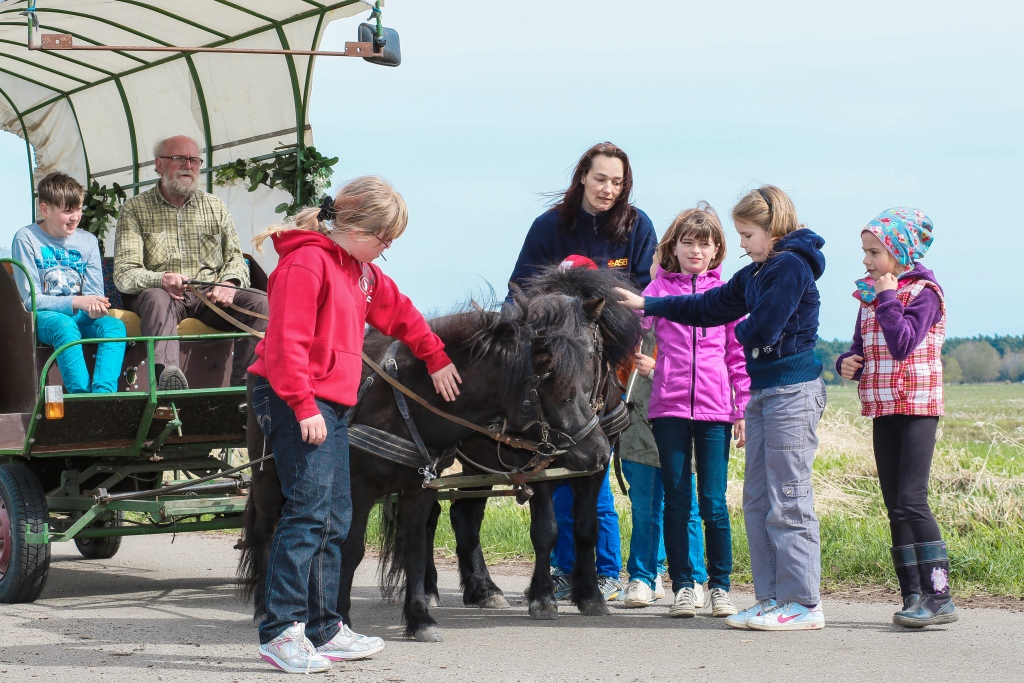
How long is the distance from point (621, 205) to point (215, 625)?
2946 mm

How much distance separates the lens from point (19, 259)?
614cm

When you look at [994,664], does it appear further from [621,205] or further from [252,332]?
[252,332]

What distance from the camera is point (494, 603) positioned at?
19.2 feet

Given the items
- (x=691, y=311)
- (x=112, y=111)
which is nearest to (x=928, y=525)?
(x=691, y=311)

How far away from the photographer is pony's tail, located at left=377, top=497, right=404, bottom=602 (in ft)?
16.5

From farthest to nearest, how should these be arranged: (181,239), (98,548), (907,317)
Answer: (98,548) < (181,239) < (907,317)

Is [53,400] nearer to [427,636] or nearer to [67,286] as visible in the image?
[67,286]

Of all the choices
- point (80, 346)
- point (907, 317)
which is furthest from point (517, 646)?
point (80, 346)

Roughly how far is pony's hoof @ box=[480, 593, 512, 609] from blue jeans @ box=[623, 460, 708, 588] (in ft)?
2.24

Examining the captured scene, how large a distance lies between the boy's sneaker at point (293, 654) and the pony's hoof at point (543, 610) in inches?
58.1

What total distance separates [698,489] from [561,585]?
113cm

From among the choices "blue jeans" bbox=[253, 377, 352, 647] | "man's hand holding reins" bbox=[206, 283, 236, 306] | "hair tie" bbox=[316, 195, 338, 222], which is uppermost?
"hair tie" bbox=[316, 195, 338, 222]

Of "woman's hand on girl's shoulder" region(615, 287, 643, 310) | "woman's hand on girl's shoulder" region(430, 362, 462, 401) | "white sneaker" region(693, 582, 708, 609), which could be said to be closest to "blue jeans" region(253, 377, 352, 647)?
"woman's hand on girl's shoulder" region(430, 362, 462, 401)

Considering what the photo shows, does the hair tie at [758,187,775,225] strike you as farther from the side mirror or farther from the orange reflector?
the orange reflector
